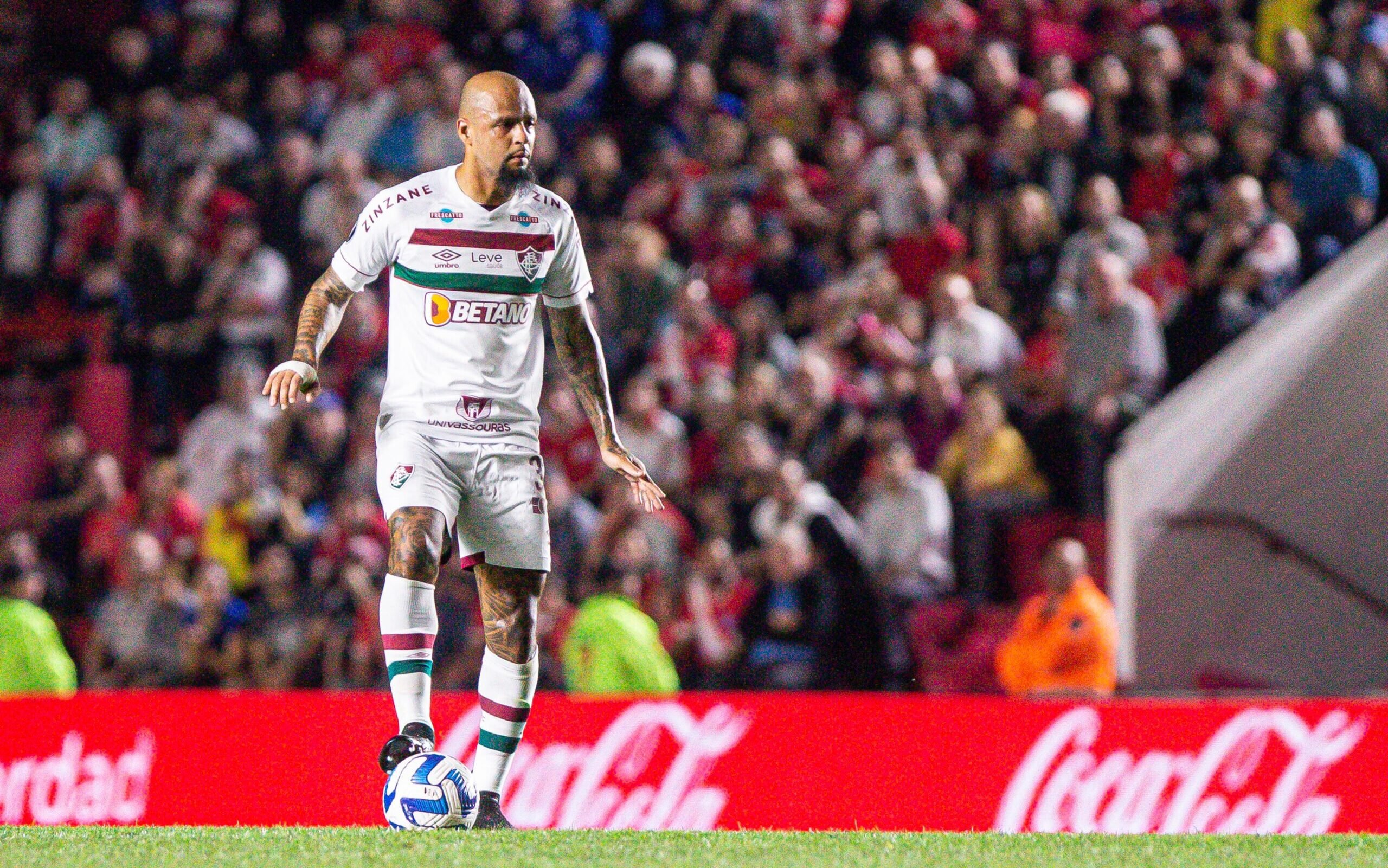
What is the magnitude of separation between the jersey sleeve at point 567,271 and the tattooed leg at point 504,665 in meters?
0.83

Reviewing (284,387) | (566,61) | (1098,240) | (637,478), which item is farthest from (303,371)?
(566,61)

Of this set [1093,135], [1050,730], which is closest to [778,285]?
[1093,135]

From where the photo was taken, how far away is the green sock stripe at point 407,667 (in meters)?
5.64

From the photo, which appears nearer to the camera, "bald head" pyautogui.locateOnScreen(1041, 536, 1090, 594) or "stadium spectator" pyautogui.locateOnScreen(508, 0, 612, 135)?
"bald head" pyautogui.locateOnScreen(1041, 536, 1090, 594)

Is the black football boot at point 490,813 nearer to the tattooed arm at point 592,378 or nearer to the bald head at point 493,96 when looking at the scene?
the tattooed arm at point 592,378

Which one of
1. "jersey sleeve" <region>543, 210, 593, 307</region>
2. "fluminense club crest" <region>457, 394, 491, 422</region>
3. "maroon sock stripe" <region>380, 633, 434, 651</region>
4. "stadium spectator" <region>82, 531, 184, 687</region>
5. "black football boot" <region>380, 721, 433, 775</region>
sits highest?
"jersey sleeve" <region>543, 210, 593, 307</region>

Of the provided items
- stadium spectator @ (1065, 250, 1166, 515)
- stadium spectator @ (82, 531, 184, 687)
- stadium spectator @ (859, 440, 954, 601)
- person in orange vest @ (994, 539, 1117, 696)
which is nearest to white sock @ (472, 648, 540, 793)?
person in orange vest @ (994, 539, 1117, 696)

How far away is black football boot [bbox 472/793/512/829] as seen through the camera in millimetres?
5938

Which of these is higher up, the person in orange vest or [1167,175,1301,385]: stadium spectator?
[1167,175,1301,385]: stadium spectator

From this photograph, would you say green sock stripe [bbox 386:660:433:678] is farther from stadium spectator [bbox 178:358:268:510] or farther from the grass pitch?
stadium spectator [bbox 178:358:268:510]

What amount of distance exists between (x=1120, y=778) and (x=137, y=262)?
8132 millimetres

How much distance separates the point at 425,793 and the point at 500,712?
1.82 ft

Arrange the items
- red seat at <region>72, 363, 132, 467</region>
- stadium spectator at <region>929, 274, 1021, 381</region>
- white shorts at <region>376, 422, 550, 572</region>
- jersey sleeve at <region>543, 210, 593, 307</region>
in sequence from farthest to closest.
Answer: red seat at <region>72, 363, 132, 467</region> < stadium spectator at <region>929, 274, 1021, 381</region> < jersey sleeve at <region>543, 210, 593, 307</region> < white shorts at <region>376, 422, 550, 572</region>

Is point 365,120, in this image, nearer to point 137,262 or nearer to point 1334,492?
point 137,262
